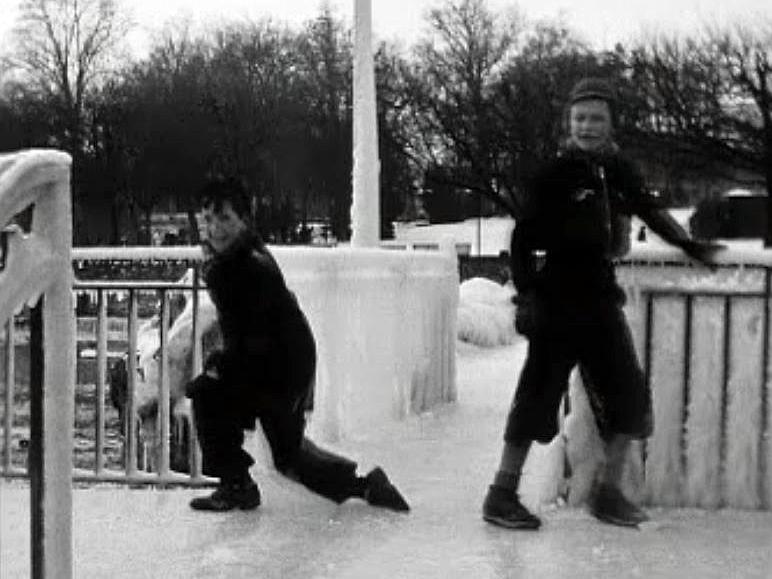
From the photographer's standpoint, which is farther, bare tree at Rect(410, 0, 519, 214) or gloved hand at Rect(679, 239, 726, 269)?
bare tree at Rect(410, 0, 519, 214)

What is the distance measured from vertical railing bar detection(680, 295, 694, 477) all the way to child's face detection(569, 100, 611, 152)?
0.64 metres

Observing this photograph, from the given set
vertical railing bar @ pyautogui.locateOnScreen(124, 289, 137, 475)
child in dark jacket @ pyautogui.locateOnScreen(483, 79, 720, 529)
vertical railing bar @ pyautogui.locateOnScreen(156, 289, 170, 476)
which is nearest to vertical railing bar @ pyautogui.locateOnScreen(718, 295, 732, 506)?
child in dark jacket @ pyautogui.locateOnScreen(483, 79, 720, 529)

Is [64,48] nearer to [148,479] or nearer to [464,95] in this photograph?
[464,95]

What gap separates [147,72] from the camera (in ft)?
180

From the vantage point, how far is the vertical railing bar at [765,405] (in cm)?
452

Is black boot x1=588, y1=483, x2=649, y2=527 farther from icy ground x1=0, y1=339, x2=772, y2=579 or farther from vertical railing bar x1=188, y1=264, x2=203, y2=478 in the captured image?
vertical railing bar x1=188, y1=264, x2=203, y2=478

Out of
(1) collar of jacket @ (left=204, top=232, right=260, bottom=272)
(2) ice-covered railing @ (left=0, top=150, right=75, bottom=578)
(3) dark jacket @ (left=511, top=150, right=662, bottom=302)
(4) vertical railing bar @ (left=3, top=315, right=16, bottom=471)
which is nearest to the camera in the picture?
(2) ice-covered railing @ (left=0, top=150, right=75, bottom=578)

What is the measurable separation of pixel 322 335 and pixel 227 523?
4.06ft

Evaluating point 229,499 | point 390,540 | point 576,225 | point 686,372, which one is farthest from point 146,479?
point 686,372

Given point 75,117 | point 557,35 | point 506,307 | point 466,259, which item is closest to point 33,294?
point 506,307

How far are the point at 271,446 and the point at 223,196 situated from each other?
95cm

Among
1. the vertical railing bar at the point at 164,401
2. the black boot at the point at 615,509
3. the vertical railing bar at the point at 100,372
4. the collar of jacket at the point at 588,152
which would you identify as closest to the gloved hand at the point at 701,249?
the collar of jacket at the point at 588,152

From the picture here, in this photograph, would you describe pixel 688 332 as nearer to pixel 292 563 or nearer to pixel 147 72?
pixel 292 563

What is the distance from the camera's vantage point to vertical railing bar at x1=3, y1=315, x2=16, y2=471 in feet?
9.54
